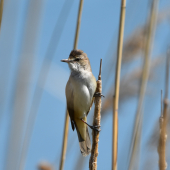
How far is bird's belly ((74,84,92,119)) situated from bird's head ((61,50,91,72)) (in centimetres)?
18

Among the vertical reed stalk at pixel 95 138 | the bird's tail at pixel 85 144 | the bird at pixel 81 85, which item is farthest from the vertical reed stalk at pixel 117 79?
the bird at pixel 81 85

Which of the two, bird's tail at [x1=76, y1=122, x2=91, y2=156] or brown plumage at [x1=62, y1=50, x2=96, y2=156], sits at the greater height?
brown plumage at [x1=62, y1=50, x2=96, y2=156]

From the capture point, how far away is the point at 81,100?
2.66 m

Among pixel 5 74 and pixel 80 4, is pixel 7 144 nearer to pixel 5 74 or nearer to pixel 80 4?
pixel 5 74

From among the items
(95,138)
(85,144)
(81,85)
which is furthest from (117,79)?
(85,144)

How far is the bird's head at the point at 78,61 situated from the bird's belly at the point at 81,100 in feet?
0.59

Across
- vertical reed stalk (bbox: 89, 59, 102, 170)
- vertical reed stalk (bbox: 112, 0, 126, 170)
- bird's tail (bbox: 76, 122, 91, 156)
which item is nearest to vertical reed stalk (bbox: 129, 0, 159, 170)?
vertical reed stalk (bbox: 112, 0, 126, 170)

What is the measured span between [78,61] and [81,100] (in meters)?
0.39

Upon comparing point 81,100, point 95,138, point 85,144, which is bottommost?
point 85,144

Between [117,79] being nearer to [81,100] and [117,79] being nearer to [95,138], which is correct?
[95,138]

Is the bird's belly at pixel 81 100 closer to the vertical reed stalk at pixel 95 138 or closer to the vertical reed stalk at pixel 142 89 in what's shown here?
the vertical reed stalk at pixel 95 138

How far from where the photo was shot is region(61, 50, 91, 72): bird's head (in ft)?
8.38

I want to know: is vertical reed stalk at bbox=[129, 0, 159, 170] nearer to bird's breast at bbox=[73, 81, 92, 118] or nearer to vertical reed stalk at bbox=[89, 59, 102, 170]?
vertical reed stalk at bbox=[89, 59, 102, 170]

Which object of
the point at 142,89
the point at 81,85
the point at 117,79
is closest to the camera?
the point at 117,79
